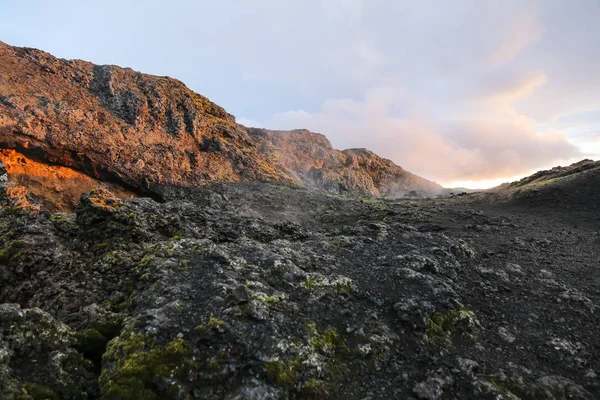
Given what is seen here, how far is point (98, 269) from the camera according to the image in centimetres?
1638

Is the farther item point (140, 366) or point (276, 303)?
point (276, 303)

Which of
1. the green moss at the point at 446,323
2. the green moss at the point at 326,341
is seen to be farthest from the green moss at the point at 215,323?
the green moss at the point at 446,323

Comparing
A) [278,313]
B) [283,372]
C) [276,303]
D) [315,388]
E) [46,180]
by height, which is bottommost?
[315,388]

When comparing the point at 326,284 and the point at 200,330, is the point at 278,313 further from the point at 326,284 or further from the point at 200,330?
the point at 326,284

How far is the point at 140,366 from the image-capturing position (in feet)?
32.4

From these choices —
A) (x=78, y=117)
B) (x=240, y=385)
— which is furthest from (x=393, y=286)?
(x=78, y=117)

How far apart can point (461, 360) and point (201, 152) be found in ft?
151

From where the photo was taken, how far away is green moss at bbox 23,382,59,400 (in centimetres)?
878

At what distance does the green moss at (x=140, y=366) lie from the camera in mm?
A: 9398

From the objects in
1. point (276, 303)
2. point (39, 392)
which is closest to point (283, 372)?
point (276, 303)

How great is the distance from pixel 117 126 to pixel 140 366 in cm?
3985

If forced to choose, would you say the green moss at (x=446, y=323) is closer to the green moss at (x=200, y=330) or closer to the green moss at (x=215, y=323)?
the green moss at (x=215, y=323)

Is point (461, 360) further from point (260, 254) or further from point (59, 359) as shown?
point (59, 359)

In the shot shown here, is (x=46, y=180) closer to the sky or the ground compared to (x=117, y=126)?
closer to the ground
